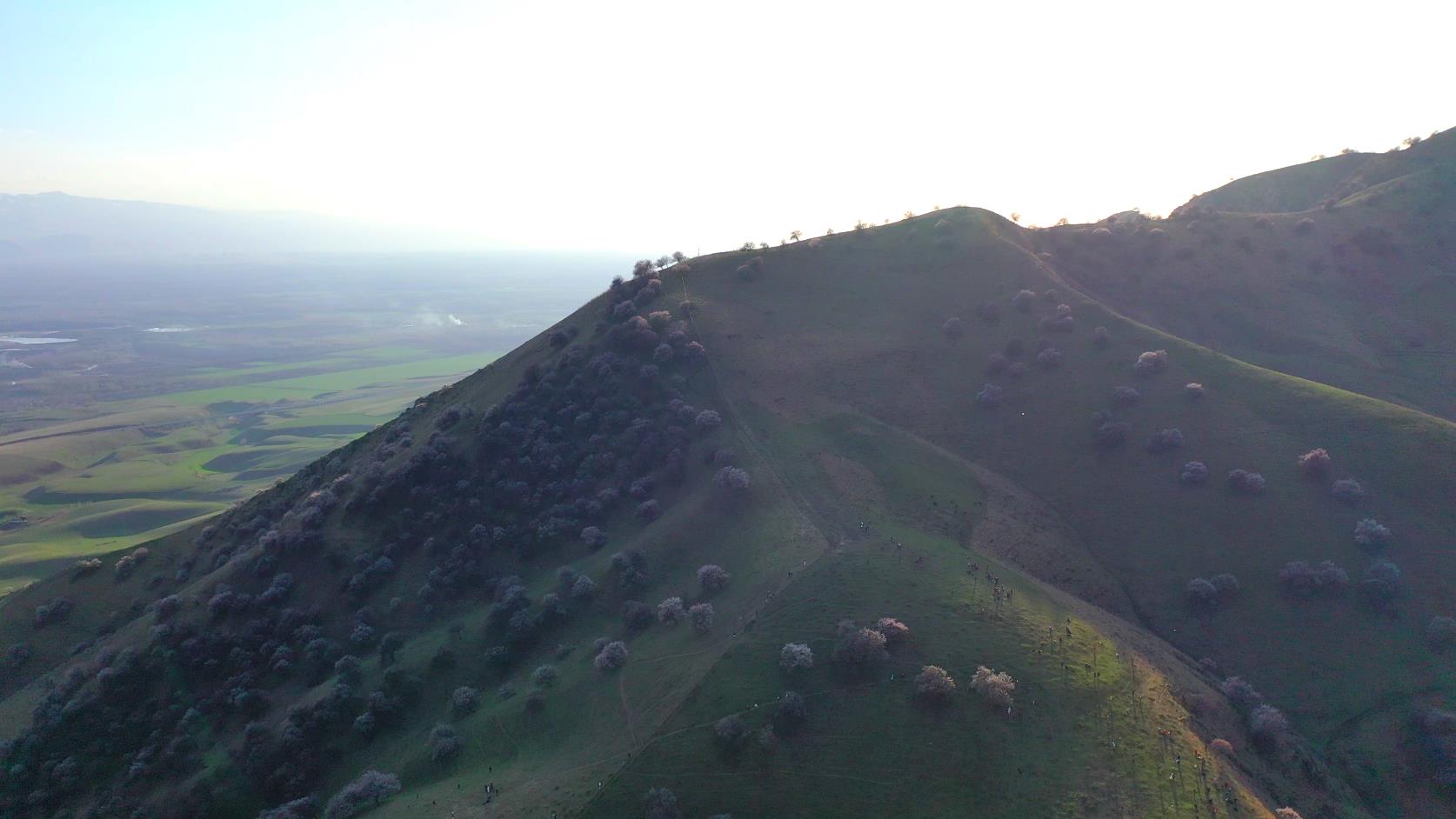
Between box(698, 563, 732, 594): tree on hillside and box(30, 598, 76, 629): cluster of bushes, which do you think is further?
box(30, 598, 76, 629): cluster of bushes

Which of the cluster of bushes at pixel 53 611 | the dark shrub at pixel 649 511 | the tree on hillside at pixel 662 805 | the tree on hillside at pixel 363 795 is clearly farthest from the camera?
the cluster of bushes at pixel 53 611

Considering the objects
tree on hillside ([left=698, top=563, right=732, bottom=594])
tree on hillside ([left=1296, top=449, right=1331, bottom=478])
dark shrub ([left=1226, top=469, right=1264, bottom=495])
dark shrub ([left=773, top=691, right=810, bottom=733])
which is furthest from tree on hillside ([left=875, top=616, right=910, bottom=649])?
tree on hillside ([left=1296, top=449, right=1331, bottom=478])

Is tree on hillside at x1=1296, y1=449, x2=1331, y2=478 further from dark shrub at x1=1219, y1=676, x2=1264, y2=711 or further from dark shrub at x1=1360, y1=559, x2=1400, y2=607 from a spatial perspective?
dark shrub at x1=1219, y1=676, x2=1264, y2=711

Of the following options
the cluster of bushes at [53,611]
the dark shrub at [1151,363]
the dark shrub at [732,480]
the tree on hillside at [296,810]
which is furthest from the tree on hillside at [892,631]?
the cluster of bushes at [53,611]

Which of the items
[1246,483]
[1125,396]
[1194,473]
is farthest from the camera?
[1125,396]

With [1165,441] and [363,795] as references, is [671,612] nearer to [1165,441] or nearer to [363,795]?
[363,795]

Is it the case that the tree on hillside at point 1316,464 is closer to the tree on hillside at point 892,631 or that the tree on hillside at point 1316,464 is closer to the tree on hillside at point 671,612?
the tree on hillside at point 892,631

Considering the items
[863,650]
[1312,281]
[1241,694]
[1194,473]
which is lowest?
[1241,694]

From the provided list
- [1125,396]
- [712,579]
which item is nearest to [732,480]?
[712,579]
